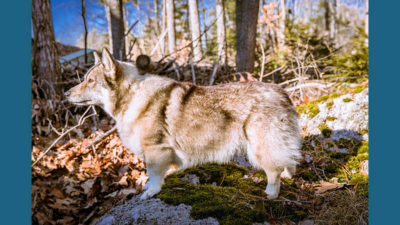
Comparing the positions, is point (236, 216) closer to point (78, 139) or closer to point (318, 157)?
point (318, 157)

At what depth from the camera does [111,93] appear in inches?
105

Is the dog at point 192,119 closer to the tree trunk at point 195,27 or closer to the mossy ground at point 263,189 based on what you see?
the mossy ground at point 263,189

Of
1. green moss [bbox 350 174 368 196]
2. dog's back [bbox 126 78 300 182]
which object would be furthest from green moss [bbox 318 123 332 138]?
A: dog's back [bbox 126 78 300 182]

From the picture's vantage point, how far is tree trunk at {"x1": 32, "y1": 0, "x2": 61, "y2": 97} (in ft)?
11.5

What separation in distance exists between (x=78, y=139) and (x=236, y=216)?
10.2 ft

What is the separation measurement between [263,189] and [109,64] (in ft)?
6.66

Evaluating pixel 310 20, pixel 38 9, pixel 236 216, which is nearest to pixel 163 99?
pixel 236 216

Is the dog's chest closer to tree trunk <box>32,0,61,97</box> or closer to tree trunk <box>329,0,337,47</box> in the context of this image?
tree trunk <box>32,0,61,97</box>

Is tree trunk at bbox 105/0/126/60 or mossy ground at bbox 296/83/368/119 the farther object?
tree trunk at bbox 105/0/126/60

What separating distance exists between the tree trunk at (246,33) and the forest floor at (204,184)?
1.42m

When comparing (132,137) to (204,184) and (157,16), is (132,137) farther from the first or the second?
(157,16)

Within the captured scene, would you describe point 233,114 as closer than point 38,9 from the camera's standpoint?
Yes

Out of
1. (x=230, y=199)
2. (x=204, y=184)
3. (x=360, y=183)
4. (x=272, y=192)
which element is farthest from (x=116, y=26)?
(x=360, y=183)

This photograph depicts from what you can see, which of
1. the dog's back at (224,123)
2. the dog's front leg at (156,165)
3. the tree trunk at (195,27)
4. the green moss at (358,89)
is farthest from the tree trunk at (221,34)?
the dog's front leg at (156,165)
